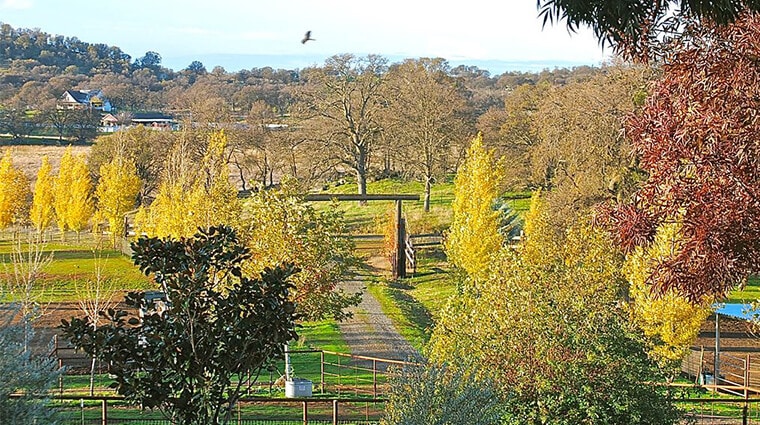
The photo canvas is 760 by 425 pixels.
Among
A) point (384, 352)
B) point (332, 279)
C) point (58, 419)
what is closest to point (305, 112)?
point (384, 352)

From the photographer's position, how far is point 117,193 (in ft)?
131

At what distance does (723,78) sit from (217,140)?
914 inches

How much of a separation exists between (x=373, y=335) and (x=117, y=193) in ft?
58.7

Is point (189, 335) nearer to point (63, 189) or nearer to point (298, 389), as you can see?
point (298, 389)

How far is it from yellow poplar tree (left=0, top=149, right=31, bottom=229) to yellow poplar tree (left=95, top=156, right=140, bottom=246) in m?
4.32

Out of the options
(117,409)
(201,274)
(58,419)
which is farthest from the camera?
(117,409)

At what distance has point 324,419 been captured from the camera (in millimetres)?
17266

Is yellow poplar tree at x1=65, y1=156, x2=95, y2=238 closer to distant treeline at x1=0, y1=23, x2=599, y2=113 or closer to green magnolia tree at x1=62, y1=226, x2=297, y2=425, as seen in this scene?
distant treeline at x1=0, y1=23, x2=599, y2=113

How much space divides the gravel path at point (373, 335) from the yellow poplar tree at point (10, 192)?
20114 mm

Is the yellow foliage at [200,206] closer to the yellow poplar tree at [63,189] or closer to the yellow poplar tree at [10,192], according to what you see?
the yellow poplar tree at [63,189]

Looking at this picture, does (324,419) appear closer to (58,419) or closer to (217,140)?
(58,419)

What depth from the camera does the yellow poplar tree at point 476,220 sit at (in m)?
27.0

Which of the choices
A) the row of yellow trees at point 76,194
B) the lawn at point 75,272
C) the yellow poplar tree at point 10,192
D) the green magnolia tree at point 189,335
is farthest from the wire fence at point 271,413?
the yellow poplar tree at point 10,192

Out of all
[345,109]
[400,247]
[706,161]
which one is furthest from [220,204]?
[345,109]
